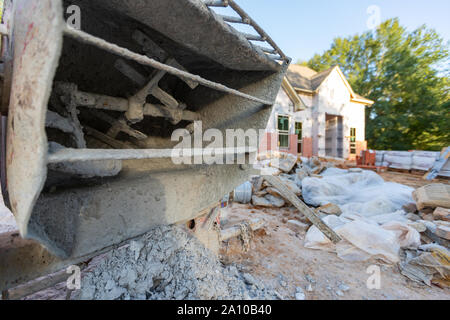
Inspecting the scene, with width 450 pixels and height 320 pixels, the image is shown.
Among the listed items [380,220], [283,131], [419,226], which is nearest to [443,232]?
[419,226]

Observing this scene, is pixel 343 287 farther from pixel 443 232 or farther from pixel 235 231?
pixel 443 232

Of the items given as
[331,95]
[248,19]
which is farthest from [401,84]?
[248,19]

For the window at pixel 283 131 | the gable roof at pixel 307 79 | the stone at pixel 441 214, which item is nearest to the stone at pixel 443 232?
the stone at pixel 441 214

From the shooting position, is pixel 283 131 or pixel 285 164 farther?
pixel 283 131

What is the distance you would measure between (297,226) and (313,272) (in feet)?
4.81

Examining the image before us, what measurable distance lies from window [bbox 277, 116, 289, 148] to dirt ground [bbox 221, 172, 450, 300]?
340 inches

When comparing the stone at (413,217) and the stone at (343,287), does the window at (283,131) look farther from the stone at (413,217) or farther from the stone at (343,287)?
the stone at (343,287)

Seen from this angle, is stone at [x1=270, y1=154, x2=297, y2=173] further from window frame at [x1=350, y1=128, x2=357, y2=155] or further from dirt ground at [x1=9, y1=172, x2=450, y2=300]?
window frame at [x1=350, y1=128, x2=357, y2=155]

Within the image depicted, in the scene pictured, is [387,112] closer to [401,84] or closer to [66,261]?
[401,84]

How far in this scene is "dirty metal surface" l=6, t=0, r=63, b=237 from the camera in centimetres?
69

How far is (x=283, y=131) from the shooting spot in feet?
37.9

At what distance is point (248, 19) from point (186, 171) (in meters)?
1.49

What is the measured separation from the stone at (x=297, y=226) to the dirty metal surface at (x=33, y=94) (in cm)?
403

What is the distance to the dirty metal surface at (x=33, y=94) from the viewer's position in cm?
69
